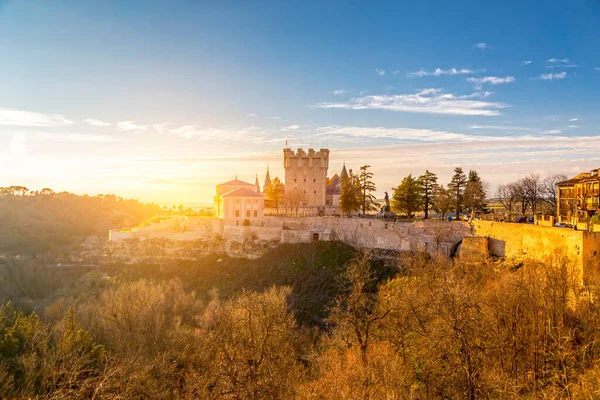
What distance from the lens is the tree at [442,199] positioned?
37906mm

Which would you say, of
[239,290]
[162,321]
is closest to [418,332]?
[162,321]

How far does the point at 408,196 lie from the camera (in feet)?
122

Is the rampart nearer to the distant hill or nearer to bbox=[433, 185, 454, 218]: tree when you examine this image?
bbox=[433, 185, 454, 218]: tree

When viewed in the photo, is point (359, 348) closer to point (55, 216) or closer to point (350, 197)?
point (350, 197)

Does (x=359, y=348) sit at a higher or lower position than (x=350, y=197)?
lower

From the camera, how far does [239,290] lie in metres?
33.0

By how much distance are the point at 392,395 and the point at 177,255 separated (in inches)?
1337

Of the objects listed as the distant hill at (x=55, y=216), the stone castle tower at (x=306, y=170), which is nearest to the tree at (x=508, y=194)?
the stone castle tower at (x=306, y=170)

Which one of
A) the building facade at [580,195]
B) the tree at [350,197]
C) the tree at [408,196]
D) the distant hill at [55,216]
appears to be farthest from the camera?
the distant hill at [55,216]

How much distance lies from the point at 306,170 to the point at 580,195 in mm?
28838

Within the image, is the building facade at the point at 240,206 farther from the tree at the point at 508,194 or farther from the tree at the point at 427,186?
the tree at the point at 508,194

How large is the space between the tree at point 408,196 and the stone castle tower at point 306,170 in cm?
1638

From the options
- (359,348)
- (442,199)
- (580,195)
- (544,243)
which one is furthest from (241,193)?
(580,195)

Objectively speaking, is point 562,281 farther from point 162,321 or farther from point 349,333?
point 162,321
